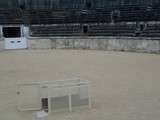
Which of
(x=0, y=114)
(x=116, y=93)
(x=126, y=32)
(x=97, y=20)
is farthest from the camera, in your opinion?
(x=97, y=20)

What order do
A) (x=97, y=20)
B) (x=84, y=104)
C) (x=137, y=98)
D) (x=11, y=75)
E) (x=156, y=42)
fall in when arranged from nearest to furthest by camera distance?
(x=84, y=104)
(x=137, y=98)
(x=11, y=75)
(x=156, y=42)
(x=97, y=20)

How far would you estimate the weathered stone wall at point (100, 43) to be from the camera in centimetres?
2452

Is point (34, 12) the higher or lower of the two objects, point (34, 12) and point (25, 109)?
the higher

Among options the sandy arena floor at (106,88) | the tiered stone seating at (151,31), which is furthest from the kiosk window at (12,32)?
the sandy arena floor at (106,88)

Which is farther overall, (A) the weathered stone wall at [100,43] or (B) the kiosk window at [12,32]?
(B) the kiosk window at [12,32]

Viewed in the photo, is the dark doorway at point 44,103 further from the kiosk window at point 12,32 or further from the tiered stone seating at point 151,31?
the kiosk window at point 12,32

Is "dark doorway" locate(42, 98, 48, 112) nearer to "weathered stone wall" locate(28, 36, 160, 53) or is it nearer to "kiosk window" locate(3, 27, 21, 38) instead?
"weathered stone wall" locate(28, 36, 160, 53)

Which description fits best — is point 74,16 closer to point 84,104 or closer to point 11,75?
point 11,75

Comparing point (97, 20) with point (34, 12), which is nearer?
point (97, 20)

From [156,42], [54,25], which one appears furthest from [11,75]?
[54,25]

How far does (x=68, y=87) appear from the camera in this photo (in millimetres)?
8516

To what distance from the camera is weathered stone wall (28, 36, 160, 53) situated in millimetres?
24516

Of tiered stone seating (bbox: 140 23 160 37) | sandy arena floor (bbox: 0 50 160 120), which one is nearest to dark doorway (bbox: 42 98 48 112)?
sandy arena floor (bbox: 0 50 160 120)

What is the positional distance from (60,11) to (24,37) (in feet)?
25.4
